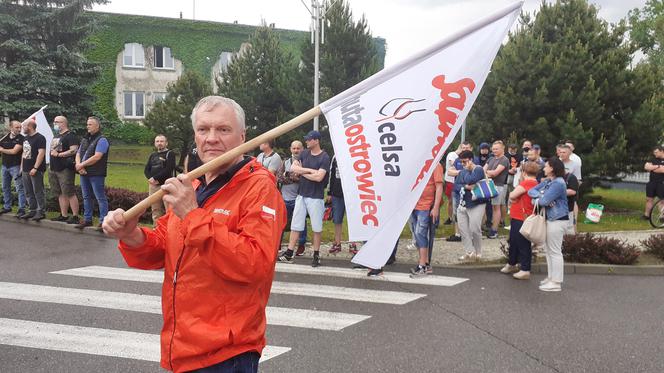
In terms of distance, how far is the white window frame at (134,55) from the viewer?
41.0m

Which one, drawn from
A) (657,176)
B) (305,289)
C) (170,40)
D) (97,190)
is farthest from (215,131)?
(170,40)

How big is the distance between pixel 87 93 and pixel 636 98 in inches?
836

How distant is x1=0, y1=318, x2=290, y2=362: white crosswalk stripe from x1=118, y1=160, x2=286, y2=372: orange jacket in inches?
101

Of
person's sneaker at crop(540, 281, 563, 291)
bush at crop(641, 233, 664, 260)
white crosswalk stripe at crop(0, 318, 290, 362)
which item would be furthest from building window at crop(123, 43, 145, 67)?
person's sneaker at crop(540, 281, 563, 291)

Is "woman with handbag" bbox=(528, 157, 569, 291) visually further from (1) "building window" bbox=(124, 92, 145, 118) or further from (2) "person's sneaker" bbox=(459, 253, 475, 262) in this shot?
(1) "building window" bbox=(124, 92, 145, 118)

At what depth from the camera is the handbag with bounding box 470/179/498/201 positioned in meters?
8.68

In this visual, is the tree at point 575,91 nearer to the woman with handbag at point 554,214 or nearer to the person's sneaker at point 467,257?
the person's sneaker at point 467,257

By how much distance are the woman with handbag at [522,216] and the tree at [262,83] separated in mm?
17527

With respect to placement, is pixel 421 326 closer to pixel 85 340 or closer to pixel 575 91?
pixel 85 340

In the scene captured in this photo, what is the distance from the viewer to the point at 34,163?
11109 millimetres

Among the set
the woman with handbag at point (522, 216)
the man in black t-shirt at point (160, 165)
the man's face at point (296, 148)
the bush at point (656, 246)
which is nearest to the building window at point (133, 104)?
the man in black t-shirt at point (160, 165)

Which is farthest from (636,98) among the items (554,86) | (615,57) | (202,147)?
(202,147)

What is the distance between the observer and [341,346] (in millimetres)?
5098

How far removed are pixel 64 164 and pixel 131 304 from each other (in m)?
5.61
